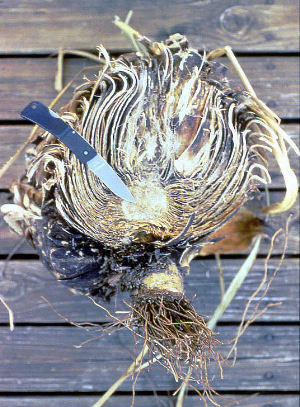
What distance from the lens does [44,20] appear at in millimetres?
839

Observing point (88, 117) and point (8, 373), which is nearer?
point (88, 117)

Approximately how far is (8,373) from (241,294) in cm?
52

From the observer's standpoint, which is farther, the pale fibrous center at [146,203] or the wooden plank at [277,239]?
the wooden plank at [277,239]

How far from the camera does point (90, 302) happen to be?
33.7 inches

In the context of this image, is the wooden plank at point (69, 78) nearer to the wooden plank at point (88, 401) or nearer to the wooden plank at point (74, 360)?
the wooden plank at point (74, 360)

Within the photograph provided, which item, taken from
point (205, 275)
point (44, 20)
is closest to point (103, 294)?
point (205, 275)

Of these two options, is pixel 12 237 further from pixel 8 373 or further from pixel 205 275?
pixel 205 275

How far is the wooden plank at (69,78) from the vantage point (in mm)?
844

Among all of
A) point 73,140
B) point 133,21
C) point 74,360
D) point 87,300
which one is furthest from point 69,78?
point 74,360

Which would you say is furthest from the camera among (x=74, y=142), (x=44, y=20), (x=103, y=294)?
(x=44, y=20)

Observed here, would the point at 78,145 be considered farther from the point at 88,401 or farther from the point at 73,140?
the point at 88,401

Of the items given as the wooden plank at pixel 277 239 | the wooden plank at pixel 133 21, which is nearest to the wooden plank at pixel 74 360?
the wooden plank at pixel 277 239

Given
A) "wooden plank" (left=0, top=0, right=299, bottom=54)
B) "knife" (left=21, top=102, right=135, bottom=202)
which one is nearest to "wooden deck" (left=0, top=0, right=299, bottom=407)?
"wooden plank" (left=0, top=0, right=299, bottom=54)

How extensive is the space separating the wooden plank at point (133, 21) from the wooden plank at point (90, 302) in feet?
1.49
